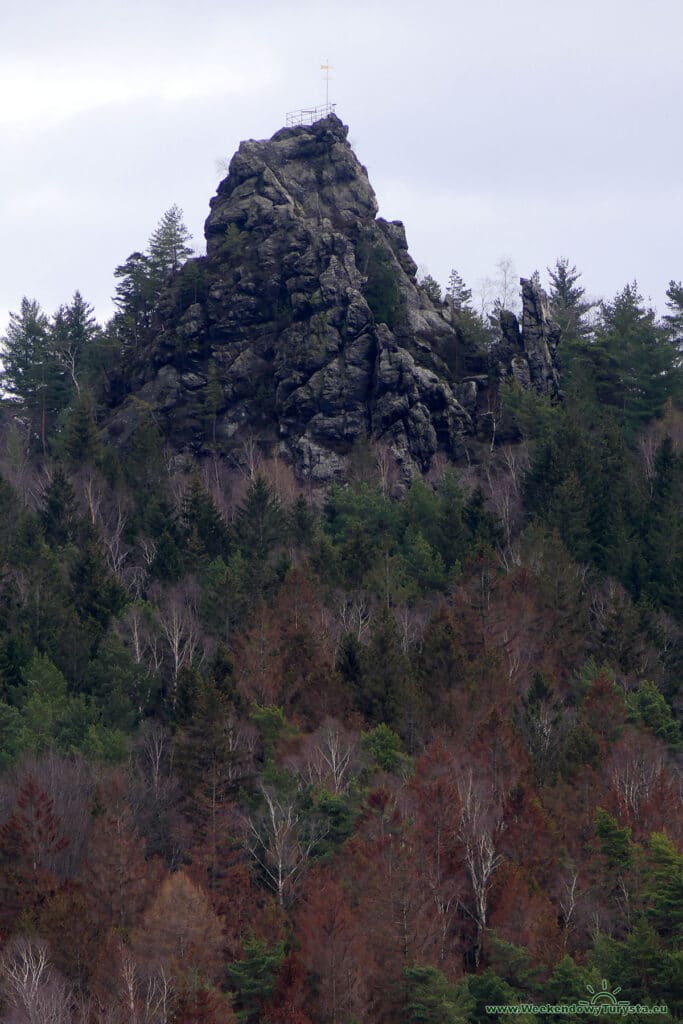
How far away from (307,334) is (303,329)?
0.52 meters

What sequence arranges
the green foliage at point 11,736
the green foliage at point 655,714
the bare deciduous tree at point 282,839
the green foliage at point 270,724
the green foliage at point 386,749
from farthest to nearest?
1. the green foliage at point 655,714
2. the green foliage at point 270,724
3. the green foliage at point 11,736
4. the green foliage at point 386,749
5. the bare deciduous tree at point 282,839

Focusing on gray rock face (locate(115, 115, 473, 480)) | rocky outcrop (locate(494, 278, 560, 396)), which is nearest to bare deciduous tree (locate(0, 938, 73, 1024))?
gray rock face (locate(115, 115, 473, 480))

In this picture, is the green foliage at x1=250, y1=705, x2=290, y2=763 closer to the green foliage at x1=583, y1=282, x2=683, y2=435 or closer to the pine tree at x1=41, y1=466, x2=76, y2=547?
the pine tree at x1=41, y1=466, x2=76, y2=547

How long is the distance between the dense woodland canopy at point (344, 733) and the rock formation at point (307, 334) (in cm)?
354

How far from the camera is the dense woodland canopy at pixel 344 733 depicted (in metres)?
35.6

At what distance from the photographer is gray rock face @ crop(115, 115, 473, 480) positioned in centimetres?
7906

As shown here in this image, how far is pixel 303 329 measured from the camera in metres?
81.2

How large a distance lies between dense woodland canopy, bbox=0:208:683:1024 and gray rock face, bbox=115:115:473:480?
351 centimetres

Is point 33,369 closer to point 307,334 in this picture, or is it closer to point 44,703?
point 307,334

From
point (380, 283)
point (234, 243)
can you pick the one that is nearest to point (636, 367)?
point (380, 283)

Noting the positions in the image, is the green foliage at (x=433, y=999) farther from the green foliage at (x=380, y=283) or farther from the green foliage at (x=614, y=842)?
the green foliage at (x=380, y=283)

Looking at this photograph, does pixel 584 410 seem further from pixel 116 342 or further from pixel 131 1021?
pixel 131 1021

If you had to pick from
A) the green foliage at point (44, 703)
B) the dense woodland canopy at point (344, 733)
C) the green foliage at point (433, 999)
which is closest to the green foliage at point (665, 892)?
the dense woodland canopy at point (344, 733)

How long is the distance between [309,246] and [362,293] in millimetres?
4750
